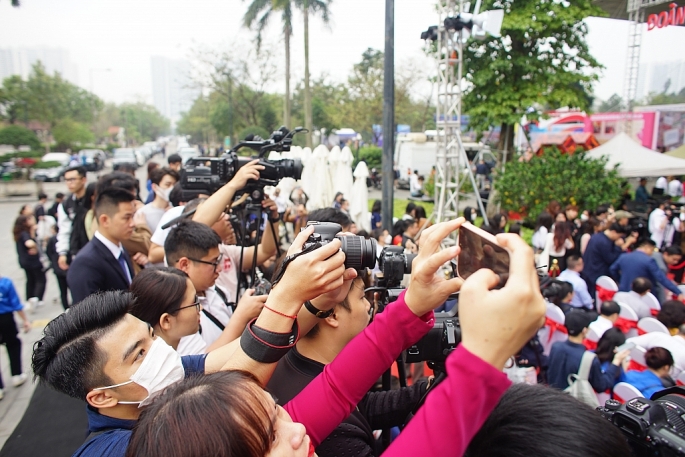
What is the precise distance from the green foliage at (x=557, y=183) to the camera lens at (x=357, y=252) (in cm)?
1049

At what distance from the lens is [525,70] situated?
11.6 metres

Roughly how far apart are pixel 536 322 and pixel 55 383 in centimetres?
152

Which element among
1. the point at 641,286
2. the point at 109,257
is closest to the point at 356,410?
the point at 109,257

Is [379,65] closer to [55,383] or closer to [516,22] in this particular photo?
[516,22]

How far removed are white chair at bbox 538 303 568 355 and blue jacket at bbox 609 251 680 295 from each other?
169cm

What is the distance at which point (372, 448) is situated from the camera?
5.25ft

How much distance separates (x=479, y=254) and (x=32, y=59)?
430 ft

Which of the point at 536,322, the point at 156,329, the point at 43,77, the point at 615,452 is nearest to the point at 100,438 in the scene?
the point at 156,329

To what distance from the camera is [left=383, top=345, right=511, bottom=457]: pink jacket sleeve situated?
0.82 metres

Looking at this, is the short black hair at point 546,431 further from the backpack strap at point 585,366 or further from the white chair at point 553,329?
the white chair at point 553,329

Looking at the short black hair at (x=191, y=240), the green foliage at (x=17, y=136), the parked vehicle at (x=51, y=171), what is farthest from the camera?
the green foliage at (x=17, y=136)

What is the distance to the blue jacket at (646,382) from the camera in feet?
10.3

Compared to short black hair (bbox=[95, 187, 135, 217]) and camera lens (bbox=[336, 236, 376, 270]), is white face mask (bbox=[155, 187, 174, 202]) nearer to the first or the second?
short black hair (bbox=[95, 187, 135, 217])

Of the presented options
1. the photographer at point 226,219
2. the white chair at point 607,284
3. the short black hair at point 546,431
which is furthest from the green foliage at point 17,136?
the short black hair at point 546,431
